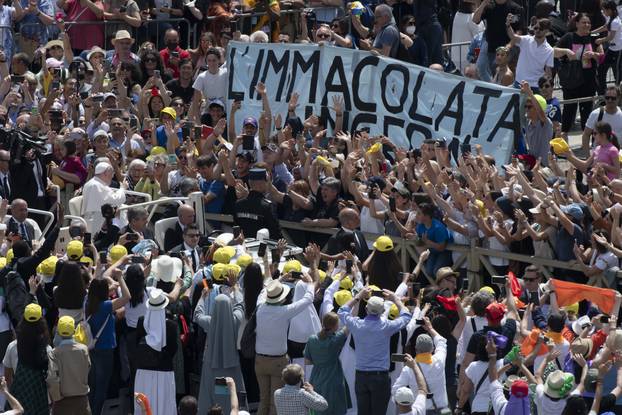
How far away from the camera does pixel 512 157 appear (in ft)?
62.5

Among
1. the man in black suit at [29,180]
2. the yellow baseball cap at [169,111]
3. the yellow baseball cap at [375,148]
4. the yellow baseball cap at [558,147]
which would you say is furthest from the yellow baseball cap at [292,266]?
the yellow baseball cap at [169,111]

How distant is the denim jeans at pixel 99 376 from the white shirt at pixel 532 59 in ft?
24.7

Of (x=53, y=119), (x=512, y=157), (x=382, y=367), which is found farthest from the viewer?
(x=53, y=119)

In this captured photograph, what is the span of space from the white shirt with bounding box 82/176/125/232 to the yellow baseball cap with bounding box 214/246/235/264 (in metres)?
2.37

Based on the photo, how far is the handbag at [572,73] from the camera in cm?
2203

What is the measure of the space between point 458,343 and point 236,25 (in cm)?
1022

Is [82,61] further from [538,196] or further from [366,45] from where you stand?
[538,196]

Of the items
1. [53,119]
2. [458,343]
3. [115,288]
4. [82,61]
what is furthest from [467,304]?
[82,61]

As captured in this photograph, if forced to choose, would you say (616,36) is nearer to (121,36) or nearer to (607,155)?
(607,155)

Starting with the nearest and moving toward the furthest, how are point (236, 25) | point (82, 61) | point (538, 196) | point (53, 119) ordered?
point (538, 196) → point (53, 119) → point (82, 61) → point (236, 25)

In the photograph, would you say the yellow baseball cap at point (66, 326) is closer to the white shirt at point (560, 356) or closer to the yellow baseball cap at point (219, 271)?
the yellow baseball cap at point (219, 271)

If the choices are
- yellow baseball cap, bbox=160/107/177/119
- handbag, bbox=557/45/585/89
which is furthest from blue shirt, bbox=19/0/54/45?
handbag, bbox=557/45/585/89

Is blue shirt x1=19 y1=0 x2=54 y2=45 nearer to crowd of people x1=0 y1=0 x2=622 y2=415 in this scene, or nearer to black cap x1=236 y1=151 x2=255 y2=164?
crowd of people x1=0 y1=0 x2=622 y2=415

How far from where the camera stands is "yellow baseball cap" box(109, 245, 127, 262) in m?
16.6
